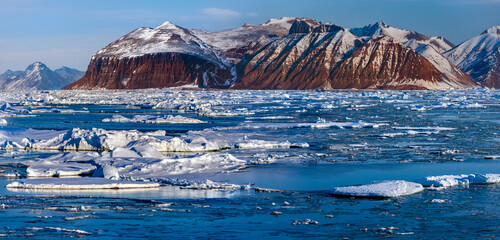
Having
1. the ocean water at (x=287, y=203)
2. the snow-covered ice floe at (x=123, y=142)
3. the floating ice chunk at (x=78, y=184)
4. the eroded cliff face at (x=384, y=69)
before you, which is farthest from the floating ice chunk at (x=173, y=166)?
the eroded cliff face at (x=384, y=69)

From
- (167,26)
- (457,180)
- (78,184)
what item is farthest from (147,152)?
(167,26)

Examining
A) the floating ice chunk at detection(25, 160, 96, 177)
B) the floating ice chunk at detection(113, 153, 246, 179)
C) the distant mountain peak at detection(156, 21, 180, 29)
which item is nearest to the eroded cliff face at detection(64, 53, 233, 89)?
the distant mountain peak at detection(156, 21, 180, 29)

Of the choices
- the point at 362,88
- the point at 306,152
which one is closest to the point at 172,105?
the point at 306,152

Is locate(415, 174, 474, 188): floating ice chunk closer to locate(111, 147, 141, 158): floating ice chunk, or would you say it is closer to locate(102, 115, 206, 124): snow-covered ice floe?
locate(111, 147, 141, 158): floating ice chunk

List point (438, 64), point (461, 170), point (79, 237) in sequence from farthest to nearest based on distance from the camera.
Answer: point (438, 64), point (461, 170), point (79, 237)

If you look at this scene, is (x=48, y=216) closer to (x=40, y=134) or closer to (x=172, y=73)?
(x=40, y=134)
